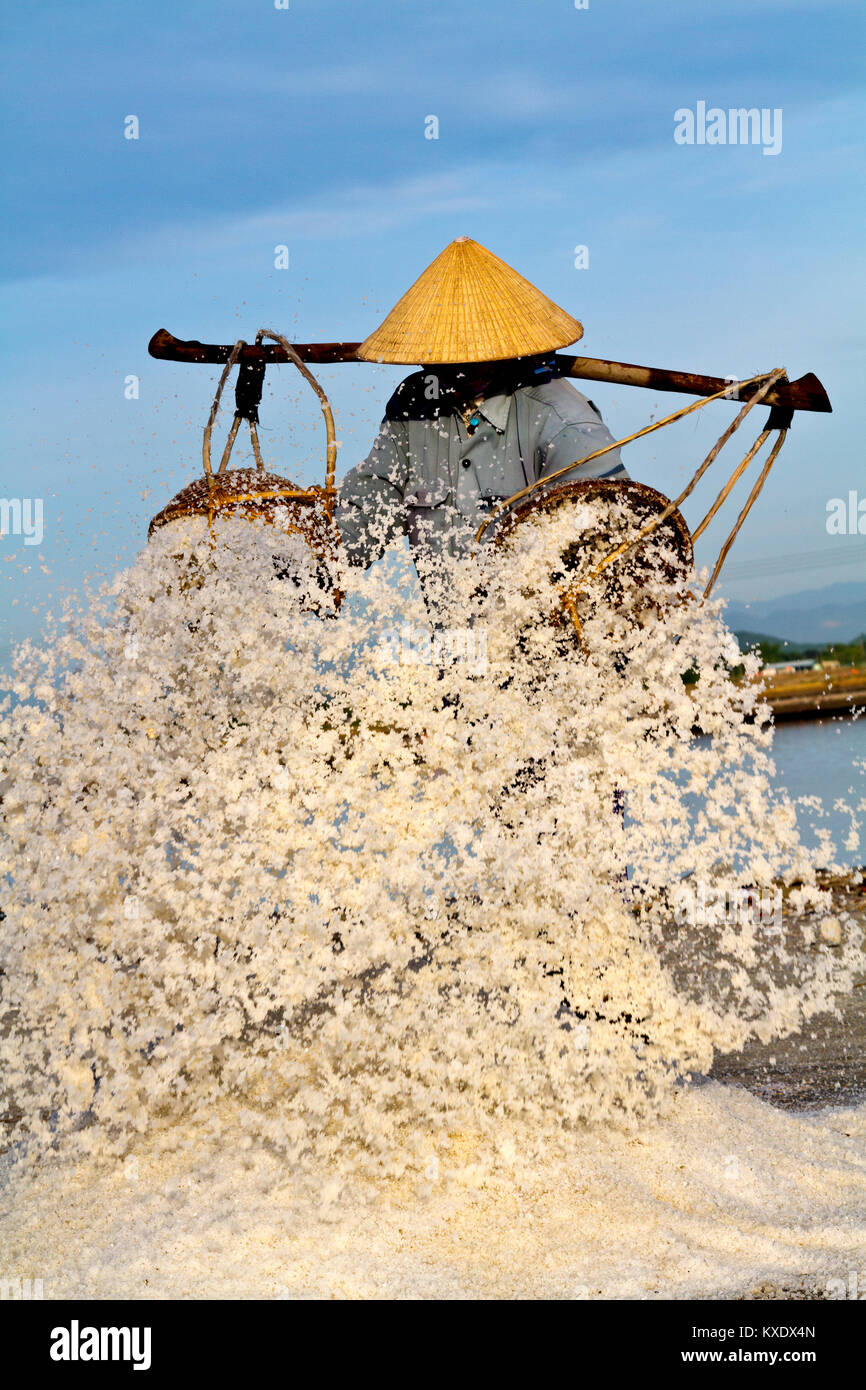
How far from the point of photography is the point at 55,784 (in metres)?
2.78

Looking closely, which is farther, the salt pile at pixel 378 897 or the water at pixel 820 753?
the water at pixel 820 753

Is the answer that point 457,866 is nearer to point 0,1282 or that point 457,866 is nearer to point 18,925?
point 18,925

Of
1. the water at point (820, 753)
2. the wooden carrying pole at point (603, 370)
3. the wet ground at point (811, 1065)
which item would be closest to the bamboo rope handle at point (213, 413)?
the wooden carrying pole at point (603, 370)

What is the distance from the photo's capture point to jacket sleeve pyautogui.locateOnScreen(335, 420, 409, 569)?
9.98 feet

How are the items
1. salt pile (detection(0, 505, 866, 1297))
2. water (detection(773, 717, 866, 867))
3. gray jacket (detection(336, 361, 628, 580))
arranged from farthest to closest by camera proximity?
water (detection(773, 717, 866, 867)) < gray jacket (detection(336, 361, 628, 580)) < salt pile (detection(0, 505, 866, 1297))

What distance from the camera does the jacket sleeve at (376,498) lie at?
3043 millimetres

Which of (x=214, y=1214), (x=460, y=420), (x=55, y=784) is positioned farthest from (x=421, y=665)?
(x=214, y=1214)

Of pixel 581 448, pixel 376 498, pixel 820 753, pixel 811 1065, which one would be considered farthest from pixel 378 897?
pixel 820 753

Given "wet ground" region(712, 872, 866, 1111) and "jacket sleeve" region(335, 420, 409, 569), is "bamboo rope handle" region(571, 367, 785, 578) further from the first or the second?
"wet ground" region(712, 872, 866, 1111)

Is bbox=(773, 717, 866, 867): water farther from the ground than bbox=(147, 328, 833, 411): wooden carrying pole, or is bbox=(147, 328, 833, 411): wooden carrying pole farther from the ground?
bbox=(147, 328, 833, 411): wooden carrying pole

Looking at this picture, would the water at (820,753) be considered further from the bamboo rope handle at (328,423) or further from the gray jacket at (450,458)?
the bamboo rope handle at (328,423)

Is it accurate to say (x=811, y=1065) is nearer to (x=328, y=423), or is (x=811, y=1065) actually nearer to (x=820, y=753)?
(x=328, y=423)

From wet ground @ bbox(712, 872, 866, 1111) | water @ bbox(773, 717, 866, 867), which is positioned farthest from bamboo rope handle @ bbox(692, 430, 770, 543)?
water @ bbox(773, 717, 866, 867)
